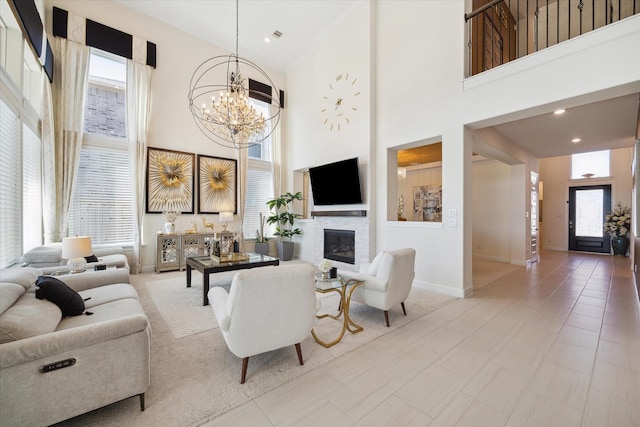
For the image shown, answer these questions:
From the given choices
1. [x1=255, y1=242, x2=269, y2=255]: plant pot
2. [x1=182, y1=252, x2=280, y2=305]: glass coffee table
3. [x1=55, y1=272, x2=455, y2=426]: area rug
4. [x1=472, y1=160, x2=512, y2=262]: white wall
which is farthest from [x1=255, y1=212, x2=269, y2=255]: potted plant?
[x1=472, y1=160, x2=512, y2=262]: white wall

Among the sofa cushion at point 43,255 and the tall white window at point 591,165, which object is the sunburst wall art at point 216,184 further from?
the tall white window at point 591,165

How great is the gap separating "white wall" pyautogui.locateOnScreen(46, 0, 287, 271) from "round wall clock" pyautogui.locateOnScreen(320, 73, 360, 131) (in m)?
2.91

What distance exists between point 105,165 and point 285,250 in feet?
14.3

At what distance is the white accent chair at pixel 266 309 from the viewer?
1.89 meters

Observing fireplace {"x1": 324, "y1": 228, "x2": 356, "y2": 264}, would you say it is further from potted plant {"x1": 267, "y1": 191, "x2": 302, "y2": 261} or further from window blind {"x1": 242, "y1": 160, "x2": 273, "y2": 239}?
window blind {"x1": 242, "y1": 160, "x2": 273, "y2": 239}

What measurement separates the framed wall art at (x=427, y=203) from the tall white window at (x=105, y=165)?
7723 mm

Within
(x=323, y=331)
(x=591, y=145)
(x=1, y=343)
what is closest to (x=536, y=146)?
(x=591, y=145)

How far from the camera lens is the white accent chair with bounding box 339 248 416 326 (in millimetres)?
2918

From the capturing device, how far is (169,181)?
235 inches

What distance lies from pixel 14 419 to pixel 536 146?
880 cm

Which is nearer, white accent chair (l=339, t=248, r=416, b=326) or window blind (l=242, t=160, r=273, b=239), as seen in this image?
white accent chair (l=339, t=248, r=416, b=326)

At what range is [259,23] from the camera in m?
5.98

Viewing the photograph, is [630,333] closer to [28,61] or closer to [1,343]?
[1,343]

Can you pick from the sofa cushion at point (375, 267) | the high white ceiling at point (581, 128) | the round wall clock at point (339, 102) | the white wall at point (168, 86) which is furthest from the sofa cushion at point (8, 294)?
the high white ceiling at point (581, 128)
